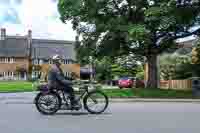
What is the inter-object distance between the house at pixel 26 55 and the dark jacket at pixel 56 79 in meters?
90.3

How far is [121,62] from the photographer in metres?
77.6

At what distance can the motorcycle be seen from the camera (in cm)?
1658

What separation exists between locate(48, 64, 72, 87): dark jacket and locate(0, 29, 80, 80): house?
296 ft

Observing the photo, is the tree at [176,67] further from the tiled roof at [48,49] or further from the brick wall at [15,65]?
the brick wall at [15,65]

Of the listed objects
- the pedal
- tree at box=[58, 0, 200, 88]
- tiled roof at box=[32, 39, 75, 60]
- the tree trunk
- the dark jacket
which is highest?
tiled roof at box=[32, 39, 75, 60]

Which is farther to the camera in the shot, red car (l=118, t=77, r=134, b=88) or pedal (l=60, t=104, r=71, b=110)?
red car (l=118, t=77, r=134, b=88)

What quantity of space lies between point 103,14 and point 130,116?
1859 centimetres

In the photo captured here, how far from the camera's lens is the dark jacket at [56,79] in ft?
54.4

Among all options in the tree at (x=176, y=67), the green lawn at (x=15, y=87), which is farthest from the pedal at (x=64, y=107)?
the tree at (x=176, y=67)

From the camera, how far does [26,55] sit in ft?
362

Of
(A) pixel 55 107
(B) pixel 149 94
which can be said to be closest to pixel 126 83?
(B) pixel 149 94

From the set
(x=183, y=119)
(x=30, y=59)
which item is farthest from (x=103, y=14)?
(x=30, y=59)

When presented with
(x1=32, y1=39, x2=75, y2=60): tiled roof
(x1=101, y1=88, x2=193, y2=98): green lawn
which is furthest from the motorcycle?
(x1=32, y1=39, x2=75, y2=60): tiled roof

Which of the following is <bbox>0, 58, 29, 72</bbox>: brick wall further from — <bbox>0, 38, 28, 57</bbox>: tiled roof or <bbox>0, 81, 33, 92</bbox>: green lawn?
<bbox>0, 81, 33, 92</bbox>: green lawn
